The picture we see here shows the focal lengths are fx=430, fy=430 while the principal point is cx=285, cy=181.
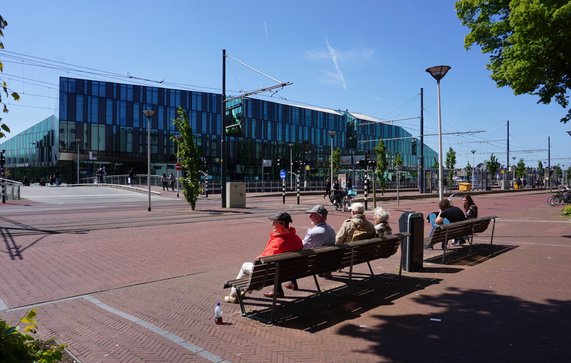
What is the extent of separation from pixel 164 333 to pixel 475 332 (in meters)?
3.12

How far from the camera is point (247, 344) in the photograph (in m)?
4.07

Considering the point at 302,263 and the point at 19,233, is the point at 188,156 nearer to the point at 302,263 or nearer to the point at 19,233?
the point at 19,233

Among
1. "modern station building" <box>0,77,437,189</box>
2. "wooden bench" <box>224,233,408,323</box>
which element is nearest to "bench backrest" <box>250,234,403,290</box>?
"wooden bench" <box>224,233,408,323</box>

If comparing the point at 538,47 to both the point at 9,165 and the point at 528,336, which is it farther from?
the point at 9,165

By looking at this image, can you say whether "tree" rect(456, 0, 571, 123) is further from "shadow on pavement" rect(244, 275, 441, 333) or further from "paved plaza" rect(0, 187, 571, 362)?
"shadow on pavement" rect(244, 275, 441, 333)

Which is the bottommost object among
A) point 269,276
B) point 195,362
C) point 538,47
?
point 195,362

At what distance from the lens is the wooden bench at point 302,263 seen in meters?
4.54

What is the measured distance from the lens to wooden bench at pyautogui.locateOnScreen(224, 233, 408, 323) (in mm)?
4543

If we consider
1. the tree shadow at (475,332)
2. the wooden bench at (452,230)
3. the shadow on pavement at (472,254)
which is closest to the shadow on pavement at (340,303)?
the tree shadow at (475,332)

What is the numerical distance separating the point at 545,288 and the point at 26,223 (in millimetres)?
14862

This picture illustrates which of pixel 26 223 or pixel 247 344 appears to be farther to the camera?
pixel 26 223

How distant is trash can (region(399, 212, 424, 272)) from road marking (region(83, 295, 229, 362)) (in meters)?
4.10

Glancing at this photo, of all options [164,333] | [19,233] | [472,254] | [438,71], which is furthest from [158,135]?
[164,333]

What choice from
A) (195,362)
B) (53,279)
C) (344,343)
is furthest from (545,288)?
(53,279)
